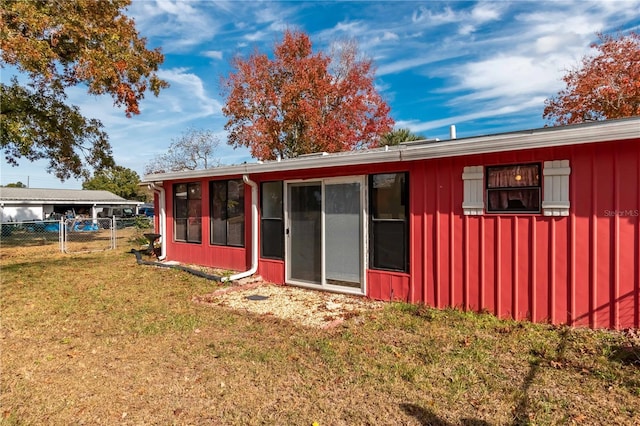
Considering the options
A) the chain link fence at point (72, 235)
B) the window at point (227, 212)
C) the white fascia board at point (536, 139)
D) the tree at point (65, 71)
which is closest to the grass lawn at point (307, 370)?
the white fascia board at point (536, 139)

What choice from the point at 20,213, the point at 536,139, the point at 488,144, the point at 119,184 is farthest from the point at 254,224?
the point at 119,184

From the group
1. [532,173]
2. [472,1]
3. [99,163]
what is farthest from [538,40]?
[99,163]

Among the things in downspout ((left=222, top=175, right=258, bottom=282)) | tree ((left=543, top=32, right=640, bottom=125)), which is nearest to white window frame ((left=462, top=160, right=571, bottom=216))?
downspout ((left=222, top=175, right=258, bottom=282))

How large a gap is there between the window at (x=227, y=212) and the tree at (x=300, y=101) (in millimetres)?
10264

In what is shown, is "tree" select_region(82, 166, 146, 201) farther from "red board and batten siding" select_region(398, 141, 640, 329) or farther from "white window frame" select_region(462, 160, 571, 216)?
"white window frame" select_region(462, 160, 571, 216)

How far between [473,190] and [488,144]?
661mm

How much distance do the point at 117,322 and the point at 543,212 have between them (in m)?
5.66

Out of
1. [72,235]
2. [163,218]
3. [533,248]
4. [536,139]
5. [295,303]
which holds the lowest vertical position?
[295,303]

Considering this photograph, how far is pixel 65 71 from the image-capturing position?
13.0 meters

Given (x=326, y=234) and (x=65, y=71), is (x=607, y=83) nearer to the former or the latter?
(x=326, y=234)

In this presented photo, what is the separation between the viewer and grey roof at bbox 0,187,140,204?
27489 mm

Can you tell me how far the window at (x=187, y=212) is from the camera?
9.30 m

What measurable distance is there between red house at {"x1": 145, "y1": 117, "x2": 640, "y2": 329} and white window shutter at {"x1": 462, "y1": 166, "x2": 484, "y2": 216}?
0.01m

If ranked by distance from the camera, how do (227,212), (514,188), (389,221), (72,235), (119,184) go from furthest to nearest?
(119,184)
(72,235)
(227,212)
(389,221)
(514,188)
